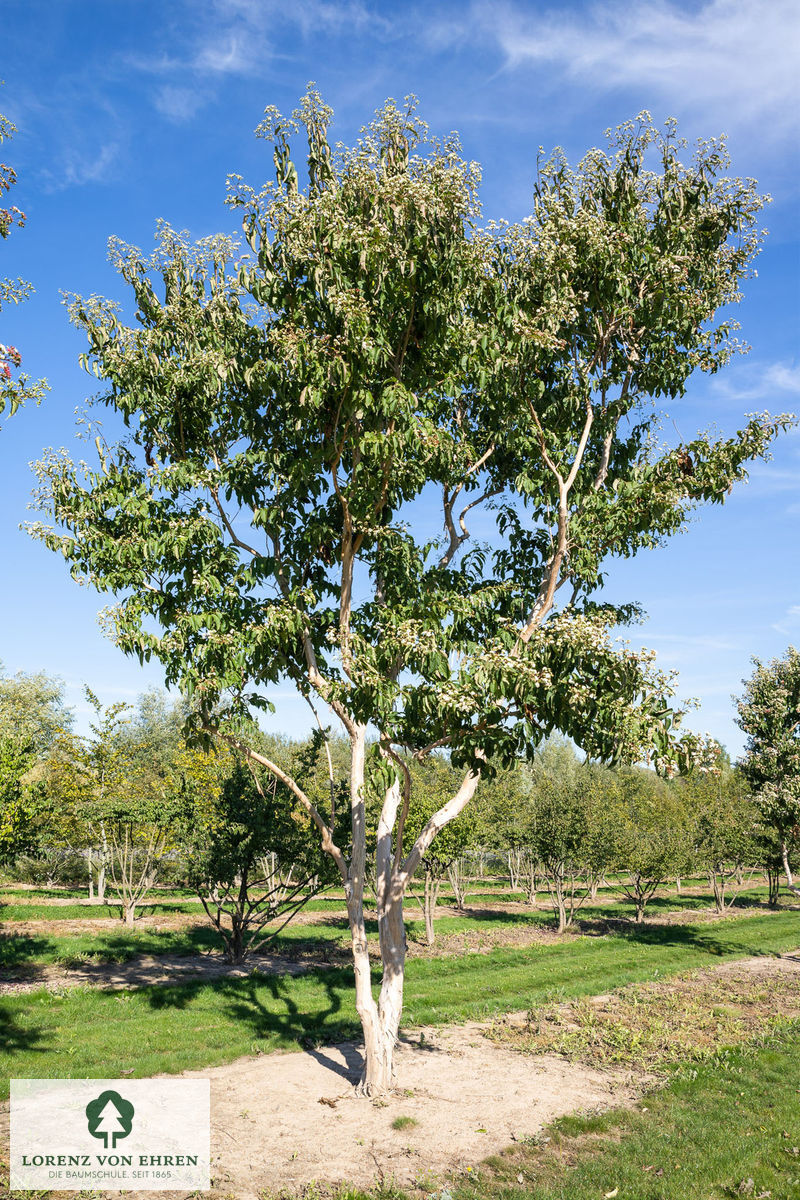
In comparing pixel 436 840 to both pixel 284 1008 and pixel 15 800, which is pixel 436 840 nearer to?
pixel 284 1008

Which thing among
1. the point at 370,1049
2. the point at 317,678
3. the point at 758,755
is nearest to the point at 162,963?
the point at 370,1049

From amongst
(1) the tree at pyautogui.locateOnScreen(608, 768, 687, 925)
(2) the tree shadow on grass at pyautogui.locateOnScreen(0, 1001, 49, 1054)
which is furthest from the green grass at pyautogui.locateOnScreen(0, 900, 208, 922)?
(1) the tree at pyautogui.locateOnScreen(608, 768, 687, 925)

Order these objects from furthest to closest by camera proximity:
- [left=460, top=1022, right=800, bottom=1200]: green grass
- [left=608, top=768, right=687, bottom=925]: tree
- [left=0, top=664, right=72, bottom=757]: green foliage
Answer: [left=0, top=664, right=72, bottom=757]: green foliage
[left=608, top=768, right=687, bottom=925]: tree
[left=460, top=1022, right=800, bottom=1200]: green grass

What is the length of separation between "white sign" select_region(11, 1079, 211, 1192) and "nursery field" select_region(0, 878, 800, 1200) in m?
0.41

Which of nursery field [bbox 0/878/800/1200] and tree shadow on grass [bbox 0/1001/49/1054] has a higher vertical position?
tree shadow on grass [bbox 0/1001/49/1054]

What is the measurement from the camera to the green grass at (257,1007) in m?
11.2

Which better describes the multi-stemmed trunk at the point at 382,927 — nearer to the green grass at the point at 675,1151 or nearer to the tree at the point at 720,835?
the green grass at the point at 675,1151

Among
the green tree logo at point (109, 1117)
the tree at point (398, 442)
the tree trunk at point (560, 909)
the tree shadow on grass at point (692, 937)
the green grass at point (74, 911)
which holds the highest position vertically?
the tree at point (398, 442)

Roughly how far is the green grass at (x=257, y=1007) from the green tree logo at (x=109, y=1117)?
5.01 feet

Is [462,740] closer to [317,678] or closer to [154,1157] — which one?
[317,678]

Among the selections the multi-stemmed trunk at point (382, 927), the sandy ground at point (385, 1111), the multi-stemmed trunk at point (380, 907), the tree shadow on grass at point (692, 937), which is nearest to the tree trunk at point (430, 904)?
the tree shadow on grass at point (692, 937)

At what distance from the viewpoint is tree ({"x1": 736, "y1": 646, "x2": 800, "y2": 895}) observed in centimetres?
2286

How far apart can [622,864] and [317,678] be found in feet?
74.1

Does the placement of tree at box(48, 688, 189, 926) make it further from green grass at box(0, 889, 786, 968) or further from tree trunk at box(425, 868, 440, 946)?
tree trunk at box(425, 868, 440, 946)
